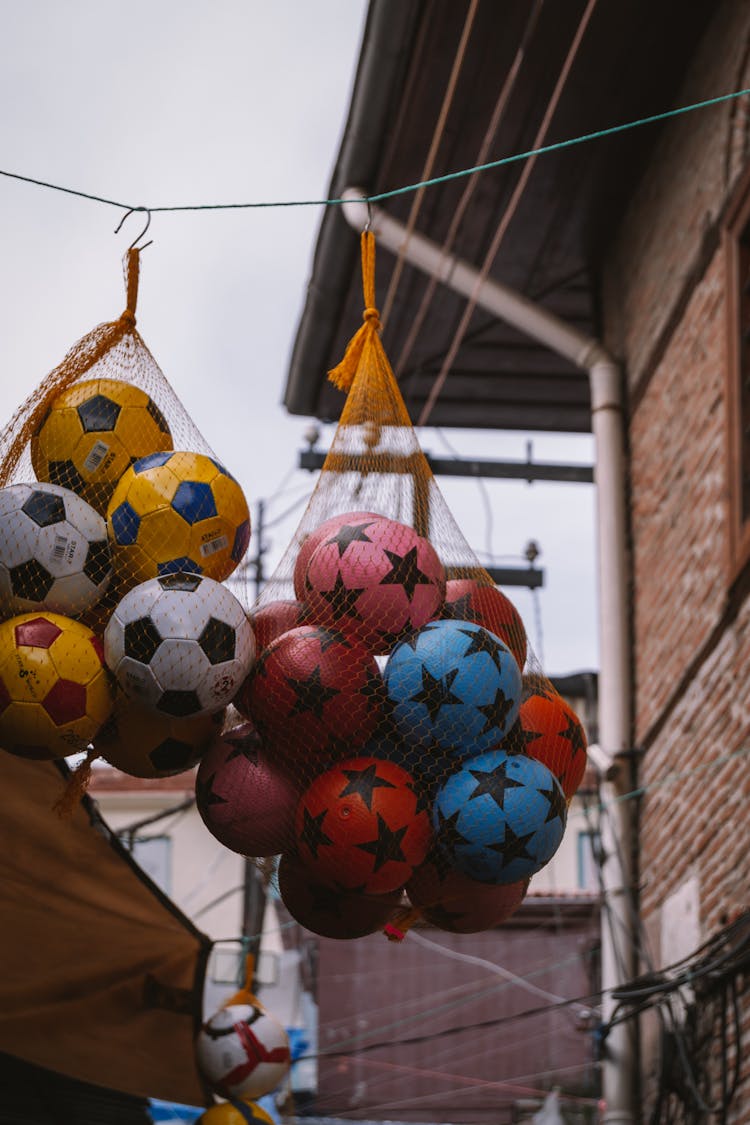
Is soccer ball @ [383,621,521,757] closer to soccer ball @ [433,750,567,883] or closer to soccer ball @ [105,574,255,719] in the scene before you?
soccer ball @ [433,750,567,883]

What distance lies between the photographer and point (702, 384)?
9.30 meters

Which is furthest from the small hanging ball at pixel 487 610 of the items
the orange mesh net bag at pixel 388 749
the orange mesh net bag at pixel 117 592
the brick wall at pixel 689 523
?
the brick wall at pixel 689 523

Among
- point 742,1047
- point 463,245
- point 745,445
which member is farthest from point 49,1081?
point 463,245

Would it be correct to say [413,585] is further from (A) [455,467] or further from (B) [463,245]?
(A) [455,467]

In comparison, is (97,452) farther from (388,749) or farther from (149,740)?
(388,749)

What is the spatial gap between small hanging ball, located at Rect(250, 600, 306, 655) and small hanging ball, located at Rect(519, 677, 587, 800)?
73cm

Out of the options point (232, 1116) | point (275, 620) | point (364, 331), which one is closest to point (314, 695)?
point (275, 620)

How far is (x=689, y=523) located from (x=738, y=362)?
121 centimetres

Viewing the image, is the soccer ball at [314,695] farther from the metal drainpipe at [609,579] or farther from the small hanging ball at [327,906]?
→ the metal drainpipe at [609,579]

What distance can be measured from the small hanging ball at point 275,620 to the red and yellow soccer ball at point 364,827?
533mm

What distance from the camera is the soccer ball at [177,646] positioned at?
4.16 m

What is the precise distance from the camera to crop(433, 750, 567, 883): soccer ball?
414cm

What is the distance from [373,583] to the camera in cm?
438

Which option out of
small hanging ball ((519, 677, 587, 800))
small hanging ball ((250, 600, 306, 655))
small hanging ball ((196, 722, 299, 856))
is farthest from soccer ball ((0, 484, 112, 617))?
small hanging ball ((519, 677, 587, 800))
